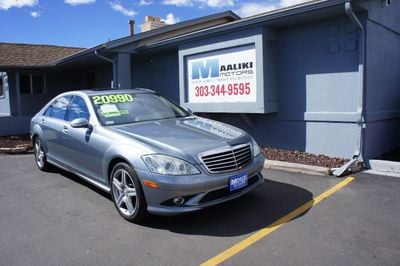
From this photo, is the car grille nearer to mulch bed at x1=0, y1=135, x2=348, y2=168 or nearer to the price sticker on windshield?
the price sticker on windshield

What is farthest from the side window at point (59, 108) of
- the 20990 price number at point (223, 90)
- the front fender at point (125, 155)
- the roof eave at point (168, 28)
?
the roof eave at point (168, 28)

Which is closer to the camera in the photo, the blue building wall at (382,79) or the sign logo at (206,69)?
the blue building wall at (382,79)

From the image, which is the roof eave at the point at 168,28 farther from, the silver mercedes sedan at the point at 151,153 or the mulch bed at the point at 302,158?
the mulch bed at the point at 302,158

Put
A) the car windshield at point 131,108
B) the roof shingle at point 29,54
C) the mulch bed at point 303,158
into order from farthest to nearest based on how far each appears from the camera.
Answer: the roof shingle at point 29,54 < the mulch bed at point 303,158 < the car windshield at point 131,108

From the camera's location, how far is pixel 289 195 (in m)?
5.40

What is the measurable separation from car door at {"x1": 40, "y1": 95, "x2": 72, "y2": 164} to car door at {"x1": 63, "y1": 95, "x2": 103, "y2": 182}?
21cm

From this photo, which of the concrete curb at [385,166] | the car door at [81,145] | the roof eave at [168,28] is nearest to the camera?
the car door at [81,145]

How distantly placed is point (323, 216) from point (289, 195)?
2.95 feet

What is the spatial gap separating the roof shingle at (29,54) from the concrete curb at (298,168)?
12.1m

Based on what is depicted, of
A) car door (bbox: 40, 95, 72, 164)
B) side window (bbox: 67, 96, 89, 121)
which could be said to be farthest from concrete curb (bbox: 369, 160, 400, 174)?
car door (bbox: 40, 95, 72, 164)

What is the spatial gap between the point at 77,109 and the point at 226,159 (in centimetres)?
279

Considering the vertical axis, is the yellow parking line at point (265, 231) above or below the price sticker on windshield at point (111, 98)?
below

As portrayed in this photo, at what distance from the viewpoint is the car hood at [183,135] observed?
4285 mm

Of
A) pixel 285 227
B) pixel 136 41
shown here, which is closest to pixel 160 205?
pixel 285 227
